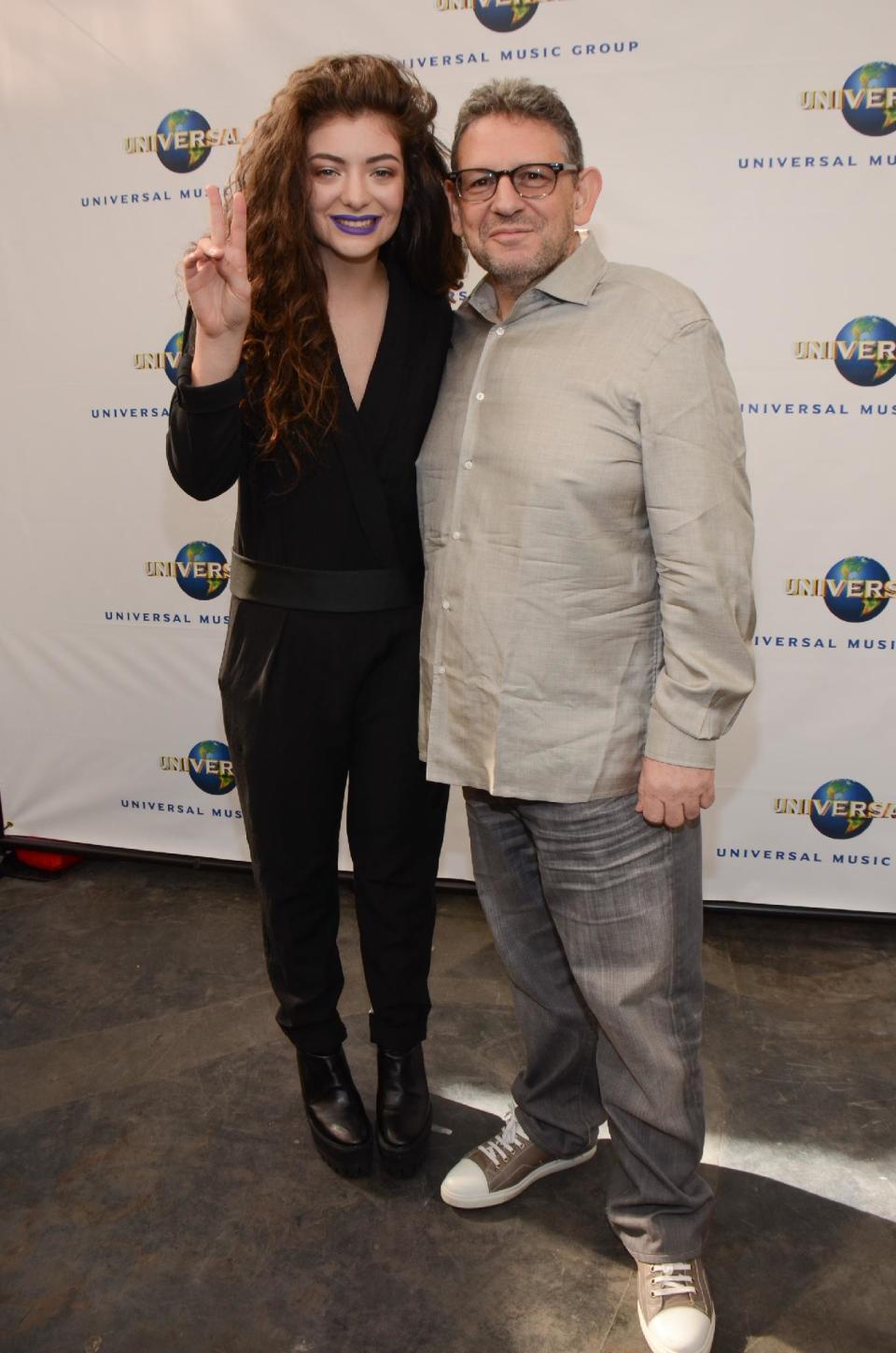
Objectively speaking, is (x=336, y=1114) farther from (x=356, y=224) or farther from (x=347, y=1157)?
(x=356, y=224)

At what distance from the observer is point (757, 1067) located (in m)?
2.25

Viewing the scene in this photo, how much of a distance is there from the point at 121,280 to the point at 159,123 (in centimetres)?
41

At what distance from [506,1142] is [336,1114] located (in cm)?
33

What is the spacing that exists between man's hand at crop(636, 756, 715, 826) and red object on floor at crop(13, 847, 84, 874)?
2.36 metres

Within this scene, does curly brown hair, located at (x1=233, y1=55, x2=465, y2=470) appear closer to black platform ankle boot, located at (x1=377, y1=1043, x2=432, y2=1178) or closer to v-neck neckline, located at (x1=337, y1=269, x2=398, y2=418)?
v-neck neckline, located at (x1=337, y1=269, x2=398, y2=418)

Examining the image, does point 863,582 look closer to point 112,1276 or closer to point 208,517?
point 208,517

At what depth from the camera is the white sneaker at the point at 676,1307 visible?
1539 mm

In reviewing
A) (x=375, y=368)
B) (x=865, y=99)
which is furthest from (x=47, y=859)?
(x=865, y=99)

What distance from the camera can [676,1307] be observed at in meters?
1.57

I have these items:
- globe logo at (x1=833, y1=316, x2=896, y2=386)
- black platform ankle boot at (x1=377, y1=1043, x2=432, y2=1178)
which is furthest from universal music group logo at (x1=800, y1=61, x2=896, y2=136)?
black platform ankle boot at (x1=377, y1=1043, x2=432, y2=1178)

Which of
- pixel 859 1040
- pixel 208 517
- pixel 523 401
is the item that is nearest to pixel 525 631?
pixel 523 401

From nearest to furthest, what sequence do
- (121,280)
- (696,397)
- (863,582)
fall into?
(696,397), (863,582), (121,280)

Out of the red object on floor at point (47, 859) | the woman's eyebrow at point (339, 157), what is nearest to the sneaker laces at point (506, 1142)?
the woman's eyebrow at point (339, 157)

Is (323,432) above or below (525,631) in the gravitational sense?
above
